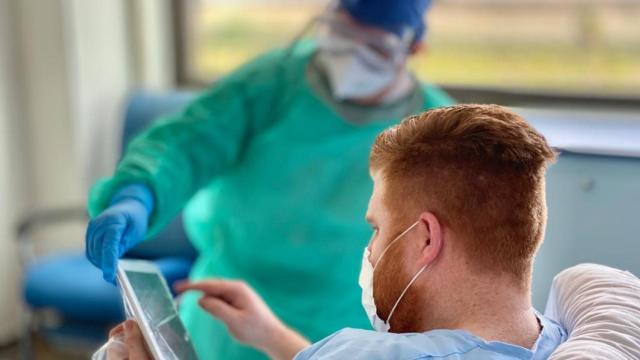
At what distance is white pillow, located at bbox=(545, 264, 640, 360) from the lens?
2.83 feet

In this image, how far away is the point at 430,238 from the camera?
89cm

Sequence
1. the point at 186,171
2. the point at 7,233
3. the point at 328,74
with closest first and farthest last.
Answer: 1. the point at 186,171
2. the point at 328,74
3. the point at 7,233

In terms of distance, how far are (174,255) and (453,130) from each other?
6.36 feet

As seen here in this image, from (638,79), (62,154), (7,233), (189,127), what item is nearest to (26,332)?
(7,233)

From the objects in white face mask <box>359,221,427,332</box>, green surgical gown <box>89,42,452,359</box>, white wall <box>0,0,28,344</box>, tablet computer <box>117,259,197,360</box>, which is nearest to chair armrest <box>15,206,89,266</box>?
white wall <box>0,0,28,344</box>

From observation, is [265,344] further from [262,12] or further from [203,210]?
[262,12]

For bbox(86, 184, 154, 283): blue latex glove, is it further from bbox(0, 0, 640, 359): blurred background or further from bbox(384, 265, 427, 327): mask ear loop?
bbox(0, 0, 640, 359): blurred background

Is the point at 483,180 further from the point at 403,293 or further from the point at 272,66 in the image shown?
the point at 272,66

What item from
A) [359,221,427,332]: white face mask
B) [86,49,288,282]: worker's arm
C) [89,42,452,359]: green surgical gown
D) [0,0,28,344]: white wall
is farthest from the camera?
[0,0,28,344]: white wall

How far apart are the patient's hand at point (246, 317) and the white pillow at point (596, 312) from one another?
0.44 m

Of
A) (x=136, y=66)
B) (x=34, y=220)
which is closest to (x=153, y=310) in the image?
(x=34, y=220)

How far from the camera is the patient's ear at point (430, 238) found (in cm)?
88

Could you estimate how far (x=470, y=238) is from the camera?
0.88 m

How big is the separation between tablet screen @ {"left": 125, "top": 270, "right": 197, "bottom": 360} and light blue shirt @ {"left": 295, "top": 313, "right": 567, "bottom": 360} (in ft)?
0.88
